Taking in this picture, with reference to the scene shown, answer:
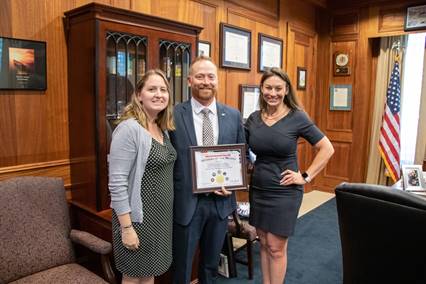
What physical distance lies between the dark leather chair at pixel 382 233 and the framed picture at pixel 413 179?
1.18 meters

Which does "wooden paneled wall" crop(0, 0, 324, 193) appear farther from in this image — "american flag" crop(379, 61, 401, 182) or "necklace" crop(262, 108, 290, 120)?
"american flag" crop(379, 61, 401, 182)

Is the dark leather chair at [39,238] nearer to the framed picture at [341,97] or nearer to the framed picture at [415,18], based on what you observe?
the framed picture at [341,97]

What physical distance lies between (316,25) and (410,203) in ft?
14.2

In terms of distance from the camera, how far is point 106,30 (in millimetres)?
1966

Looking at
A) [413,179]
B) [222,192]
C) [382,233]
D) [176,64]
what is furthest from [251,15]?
[382,233]

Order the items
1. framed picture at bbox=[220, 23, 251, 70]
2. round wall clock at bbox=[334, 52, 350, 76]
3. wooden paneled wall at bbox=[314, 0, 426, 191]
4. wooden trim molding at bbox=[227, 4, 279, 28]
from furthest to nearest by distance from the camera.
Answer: round wall clock at bbox=[334, 52, 350, 76]
wooden paneled wall at bbox=[314, 0, 426, 191]
wooden trim molding at bbox=[227, 4, 279, 28]
framed picture at bbox=[220, 23, 251, 70]

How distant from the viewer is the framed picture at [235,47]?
11.4ft

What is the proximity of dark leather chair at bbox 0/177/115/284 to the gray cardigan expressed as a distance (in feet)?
1.40

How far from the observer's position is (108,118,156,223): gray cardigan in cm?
151

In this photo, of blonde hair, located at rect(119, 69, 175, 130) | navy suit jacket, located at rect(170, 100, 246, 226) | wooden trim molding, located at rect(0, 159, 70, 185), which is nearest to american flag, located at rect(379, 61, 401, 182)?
navy suit jacket, located at rect(170, 100, 246, 226)

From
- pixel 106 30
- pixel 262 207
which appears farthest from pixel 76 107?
pixel 262 207

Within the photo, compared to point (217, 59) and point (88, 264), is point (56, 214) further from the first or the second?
point (217, 59)

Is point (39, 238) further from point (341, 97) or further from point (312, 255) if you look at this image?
point (341, 97)

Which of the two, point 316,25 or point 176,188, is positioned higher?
point 316,25
